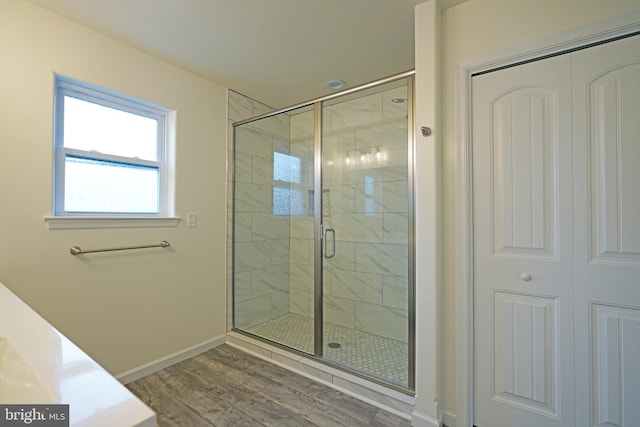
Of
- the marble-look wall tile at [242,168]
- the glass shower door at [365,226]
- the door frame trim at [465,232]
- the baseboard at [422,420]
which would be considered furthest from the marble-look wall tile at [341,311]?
the marble-look wall tile at [242,168]

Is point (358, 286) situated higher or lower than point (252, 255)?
lower

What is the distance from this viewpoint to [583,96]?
54.0 inches

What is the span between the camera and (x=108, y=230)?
1.99m

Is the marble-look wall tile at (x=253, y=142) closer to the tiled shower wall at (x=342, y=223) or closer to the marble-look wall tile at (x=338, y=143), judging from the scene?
the tiled shower wall at (x=342, y=223)

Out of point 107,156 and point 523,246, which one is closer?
point 523,246

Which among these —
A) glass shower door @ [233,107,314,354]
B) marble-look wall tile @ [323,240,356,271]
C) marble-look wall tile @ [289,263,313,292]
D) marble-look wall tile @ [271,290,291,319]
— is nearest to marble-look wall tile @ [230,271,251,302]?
glass shower door @ [233,107,314,354]

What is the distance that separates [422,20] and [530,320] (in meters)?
1.72

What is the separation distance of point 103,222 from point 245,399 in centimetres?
149

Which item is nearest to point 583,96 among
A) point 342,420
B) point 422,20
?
point 422,20

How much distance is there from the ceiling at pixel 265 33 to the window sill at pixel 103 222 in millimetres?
1219

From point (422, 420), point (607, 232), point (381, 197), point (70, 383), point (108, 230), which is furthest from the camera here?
point (381, 197)

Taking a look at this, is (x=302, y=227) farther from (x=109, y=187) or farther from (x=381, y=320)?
(x=109, y=187)

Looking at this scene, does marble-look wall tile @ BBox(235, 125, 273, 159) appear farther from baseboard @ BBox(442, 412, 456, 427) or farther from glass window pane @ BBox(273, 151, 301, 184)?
baseboard @ BBox(442, 412, 456, 427)

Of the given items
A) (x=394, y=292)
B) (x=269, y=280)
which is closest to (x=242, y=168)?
(x=269, y=280)
